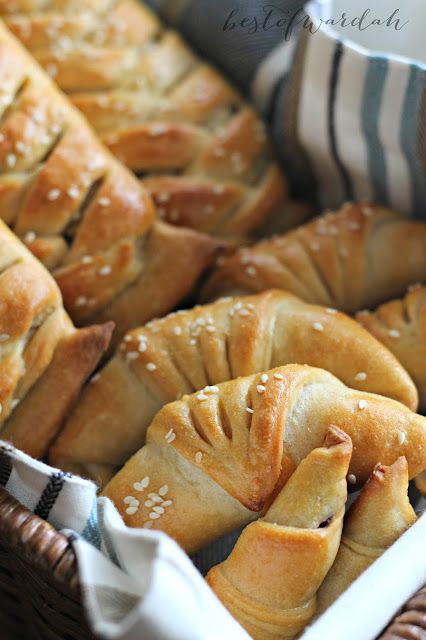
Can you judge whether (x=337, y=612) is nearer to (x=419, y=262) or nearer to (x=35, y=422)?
(x=35, y=422)

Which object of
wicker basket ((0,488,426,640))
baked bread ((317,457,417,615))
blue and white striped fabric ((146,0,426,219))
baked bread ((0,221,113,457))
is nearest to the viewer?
wicker basket ((0,488,426,640))

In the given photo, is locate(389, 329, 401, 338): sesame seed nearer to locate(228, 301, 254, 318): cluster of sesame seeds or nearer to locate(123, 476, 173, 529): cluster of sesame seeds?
locate(228, 301, 254, 318): cluster of sesame seeds

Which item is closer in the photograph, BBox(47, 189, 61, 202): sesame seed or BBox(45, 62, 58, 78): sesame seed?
BBox(47, 189, 61, 202): sesame seed

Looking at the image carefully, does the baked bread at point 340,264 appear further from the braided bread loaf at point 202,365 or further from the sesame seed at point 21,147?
the sesame seed at point 21,147

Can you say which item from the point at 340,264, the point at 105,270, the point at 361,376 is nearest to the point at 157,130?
the point at 105,270

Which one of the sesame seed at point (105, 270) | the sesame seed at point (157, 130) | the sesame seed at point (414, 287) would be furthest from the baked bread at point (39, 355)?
the sesame seed at point (414, 287)

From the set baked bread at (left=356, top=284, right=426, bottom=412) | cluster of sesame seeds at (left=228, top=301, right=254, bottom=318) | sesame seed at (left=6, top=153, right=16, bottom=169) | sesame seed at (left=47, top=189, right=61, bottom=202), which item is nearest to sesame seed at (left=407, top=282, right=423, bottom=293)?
baked bread at (left=356, top=284, right=426, bottom=412)
